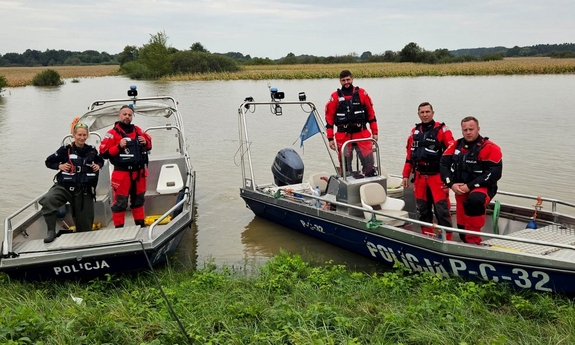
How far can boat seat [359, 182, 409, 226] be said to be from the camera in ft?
21.0

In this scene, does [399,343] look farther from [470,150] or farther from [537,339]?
[470,150]

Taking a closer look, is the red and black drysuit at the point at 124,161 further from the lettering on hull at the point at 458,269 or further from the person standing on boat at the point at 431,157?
the person standing on boat at the point at 431,157

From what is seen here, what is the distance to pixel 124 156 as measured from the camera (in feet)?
20.8

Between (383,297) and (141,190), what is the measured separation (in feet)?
11.5

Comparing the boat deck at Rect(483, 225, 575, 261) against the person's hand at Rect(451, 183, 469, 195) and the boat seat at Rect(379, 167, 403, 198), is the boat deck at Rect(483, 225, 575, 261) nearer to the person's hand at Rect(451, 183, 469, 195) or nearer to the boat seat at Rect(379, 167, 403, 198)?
the person's hand at Rect(451, 183, 469, 195)

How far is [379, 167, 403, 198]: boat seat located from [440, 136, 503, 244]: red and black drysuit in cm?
158

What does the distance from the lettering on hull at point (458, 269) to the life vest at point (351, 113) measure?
80.1 inches

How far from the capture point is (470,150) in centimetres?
553

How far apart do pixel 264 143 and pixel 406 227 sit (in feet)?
31.8

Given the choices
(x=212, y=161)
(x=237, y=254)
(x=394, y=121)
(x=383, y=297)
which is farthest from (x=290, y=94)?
(x=383, y=297)

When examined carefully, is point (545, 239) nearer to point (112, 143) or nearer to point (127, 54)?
point (112, 143)

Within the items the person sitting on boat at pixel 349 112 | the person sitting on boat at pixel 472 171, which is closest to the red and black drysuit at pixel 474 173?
the person sitting on boat at pixel 472 171

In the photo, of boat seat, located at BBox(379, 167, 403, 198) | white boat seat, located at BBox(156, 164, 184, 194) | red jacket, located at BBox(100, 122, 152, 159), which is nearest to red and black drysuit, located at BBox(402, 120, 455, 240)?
boat seat, located at BBox(379, 167, 403, 198)

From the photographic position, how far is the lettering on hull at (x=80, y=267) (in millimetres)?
5398
